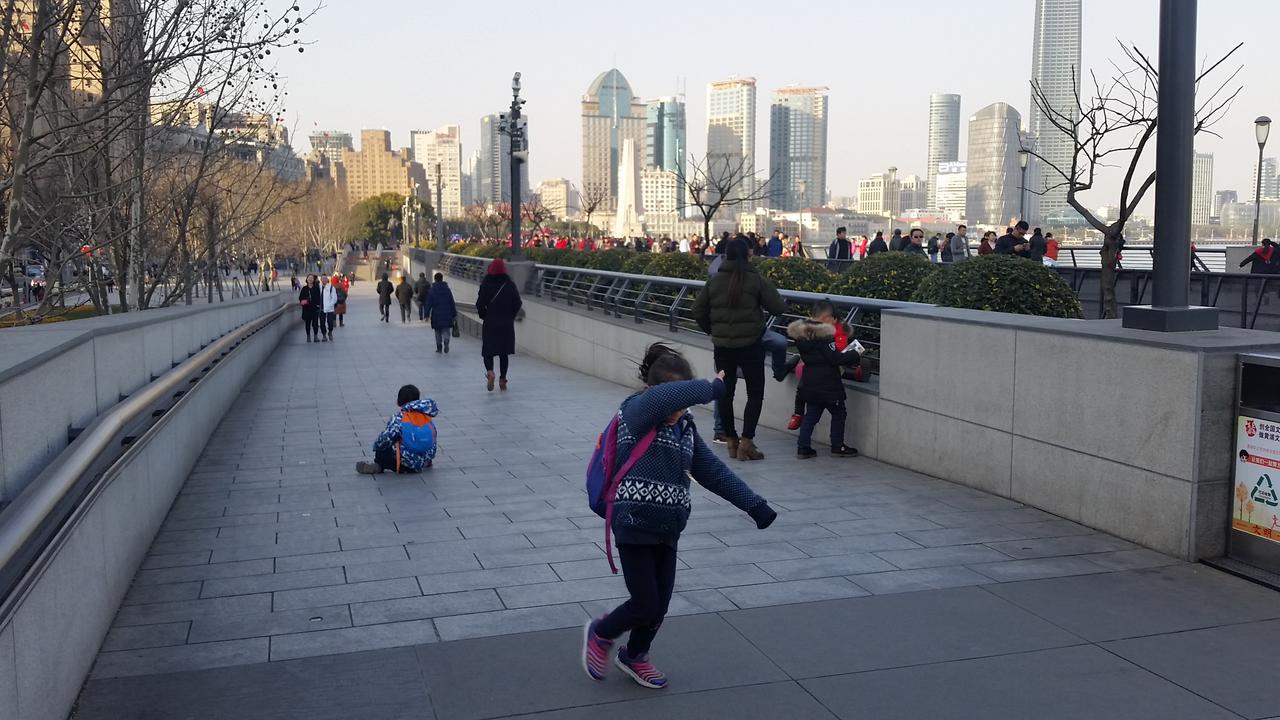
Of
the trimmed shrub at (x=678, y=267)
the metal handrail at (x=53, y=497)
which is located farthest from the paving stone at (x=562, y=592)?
the trimmed shrub at (x=678, y=267)

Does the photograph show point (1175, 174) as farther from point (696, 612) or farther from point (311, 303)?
point (311, 303)

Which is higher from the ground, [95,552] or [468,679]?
[95,552]

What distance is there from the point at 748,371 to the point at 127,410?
500 cm

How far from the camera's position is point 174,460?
315 inches

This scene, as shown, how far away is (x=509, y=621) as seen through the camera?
16.9 ft

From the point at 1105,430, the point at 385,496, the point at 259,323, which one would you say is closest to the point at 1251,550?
the point at 1105,430

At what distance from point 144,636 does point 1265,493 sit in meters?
5.54

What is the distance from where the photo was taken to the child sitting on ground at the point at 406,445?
8.84 metres

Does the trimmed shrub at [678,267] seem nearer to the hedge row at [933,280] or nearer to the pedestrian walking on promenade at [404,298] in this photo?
the hedge row at [933,280]

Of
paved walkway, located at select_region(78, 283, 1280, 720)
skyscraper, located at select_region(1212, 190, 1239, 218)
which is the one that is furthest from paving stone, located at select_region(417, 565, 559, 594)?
skyscraper, located at select_region(1212, 190, 1239, 218)

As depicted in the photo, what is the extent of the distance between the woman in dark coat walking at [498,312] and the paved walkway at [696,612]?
21.1 feet

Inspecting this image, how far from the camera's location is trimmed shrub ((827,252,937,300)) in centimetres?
1212

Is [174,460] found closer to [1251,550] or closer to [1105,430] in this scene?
[1105,430]

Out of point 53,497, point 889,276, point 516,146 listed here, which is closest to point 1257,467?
point 53,497
